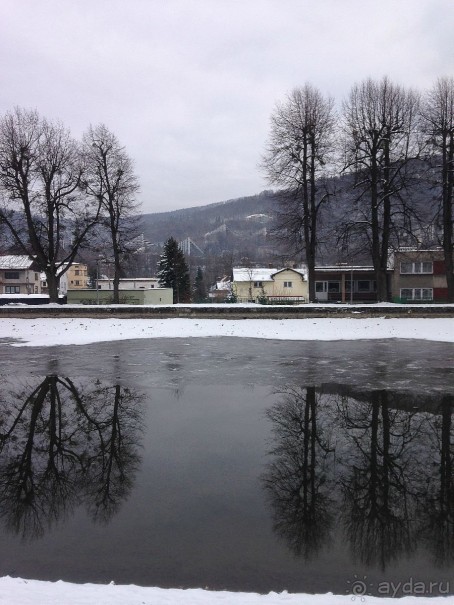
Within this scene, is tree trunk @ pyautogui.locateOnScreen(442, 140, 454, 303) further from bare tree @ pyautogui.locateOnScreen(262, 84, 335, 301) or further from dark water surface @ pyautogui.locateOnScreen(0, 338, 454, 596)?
dark water surface @ pyautogui.locateOnScreen(0, 338, 454, 596)

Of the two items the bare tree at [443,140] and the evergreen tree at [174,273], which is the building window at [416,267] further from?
the evergreen tree at [174,273]

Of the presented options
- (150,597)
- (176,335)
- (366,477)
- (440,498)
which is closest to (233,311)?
(176,335)

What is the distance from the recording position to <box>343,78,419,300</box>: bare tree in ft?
108

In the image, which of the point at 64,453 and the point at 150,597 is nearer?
the point at 150,597

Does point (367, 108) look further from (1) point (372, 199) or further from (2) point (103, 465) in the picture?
(2) point (103, 465)

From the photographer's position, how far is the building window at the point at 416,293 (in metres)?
56.4

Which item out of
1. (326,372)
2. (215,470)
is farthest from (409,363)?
(215,470)

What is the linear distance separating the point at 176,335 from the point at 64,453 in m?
14.9

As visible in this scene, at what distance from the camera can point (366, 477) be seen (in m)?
5.95

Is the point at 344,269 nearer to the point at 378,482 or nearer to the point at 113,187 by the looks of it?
the point at 113,187

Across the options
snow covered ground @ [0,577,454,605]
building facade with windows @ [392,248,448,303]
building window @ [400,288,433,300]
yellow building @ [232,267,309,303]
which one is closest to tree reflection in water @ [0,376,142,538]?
snow covered ground @ [0,577,454,605]

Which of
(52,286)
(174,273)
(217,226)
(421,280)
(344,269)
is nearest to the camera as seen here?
(52,286)

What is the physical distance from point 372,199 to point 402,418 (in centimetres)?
2758

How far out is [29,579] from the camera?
3959 mm
